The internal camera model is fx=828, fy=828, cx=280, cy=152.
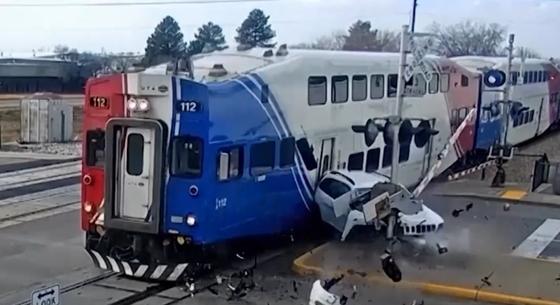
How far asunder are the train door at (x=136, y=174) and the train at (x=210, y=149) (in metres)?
0.02

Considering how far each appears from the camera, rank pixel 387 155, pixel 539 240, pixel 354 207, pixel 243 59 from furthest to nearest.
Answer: pixel 387 155 → pixel 539 240 → pixel 354 207 → pixel 243 59

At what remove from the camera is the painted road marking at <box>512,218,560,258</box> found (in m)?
14.6

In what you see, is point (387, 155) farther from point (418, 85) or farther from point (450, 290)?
point (450, 290)

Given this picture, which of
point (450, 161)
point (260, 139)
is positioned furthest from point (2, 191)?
point (450, 161)

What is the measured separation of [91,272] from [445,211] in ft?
28.1

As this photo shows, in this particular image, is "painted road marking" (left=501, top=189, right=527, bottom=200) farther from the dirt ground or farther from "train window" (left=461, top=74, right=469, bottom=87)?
the dirt ground

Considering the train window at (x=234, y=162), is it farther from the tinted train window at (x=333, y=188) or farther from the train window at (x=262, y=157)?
the tinted train window at (x=333, y=188)

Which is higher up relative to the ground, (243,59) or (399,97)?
(243,59)

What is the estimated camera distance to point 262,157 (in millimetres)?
13289

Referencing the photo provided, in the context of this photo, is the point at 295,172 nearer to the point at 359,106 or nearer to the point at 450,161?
the point at 359,106

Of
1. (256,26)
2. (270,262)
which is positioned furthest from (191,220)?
(256,26)

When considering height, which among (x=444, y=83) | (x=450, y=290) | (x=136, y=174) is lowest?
(x=450, y=290)

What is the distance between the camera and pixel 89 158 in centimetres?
1277

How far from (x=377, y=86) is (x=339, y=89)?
176cm
